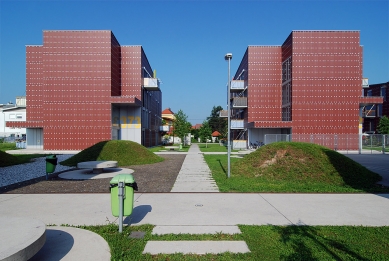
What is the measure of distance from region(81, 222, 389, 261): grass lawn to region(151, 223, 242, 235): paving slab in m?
0.15

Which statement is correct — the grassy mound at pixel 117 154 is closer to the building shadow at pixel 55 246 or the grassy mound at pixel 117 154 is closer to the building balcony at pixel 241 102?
the building shadow at pixel 55 246

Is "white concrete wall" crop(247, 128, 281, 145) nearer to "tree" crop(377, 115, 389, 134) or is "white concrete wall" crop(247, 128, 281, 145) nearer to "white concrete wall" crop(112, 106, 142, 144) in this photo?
"white concrete wall" crop(112, 106, 142, 144)

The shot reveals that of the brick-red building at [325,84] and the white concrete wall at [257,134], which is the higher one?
the brick-red building at [325,84]

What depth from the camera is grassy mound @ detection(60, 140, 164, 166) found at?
18141 mm

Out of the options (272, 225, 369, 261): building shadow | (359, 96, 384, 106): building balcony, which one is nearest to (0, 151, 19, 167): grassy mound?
(272, 225, 369, 261): building shadow

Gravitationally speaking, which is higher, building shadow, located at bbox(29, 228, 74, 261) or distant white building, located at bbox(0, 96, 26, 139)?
distant white building, located at bbox(0, 96, 26, 139)

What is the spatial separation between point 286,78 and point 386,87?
114 feet

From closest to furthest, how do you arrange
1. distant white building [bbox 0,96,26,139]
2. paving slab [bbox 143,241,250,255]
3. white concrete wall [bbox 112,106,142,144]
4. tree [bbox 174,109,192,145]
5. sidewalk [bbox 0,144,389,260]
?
paving slab [bbox 143,241,250,255]
sidewalk [bbox 0,144,389,260]
white concrete wall [bbox 112,106,142,144]
tree [bbox 174,109,192,145]
distant white building [bbox 0,96,26,139]

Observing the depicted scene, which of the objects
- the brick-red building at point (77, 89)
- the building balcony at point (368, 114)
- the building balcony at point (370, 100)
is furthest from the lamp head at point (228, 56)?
the building balcony at point (368, 114)

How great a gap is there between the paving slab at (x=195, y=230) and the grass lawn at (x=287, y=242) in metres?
0.15

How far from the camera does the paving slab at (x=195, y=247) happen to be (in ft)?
14.6

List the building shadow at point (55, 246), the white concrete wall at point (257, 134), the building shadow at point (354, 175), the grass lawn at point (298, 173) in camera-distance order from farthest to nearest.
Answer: the white concrete wall at point (257, 134), the building shadow at point (354, 175), the grass lawn at point (298, 173), the building shadow at point (55, 246)

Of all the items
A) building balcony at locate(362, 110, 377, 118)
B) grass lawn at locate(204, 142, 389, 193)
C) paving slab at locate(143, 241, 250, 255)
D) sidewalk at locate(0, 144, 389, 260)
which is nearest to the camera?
paving slab at locate(143, 241, 250, 255)

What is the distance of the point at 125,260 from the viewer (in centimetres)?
412
